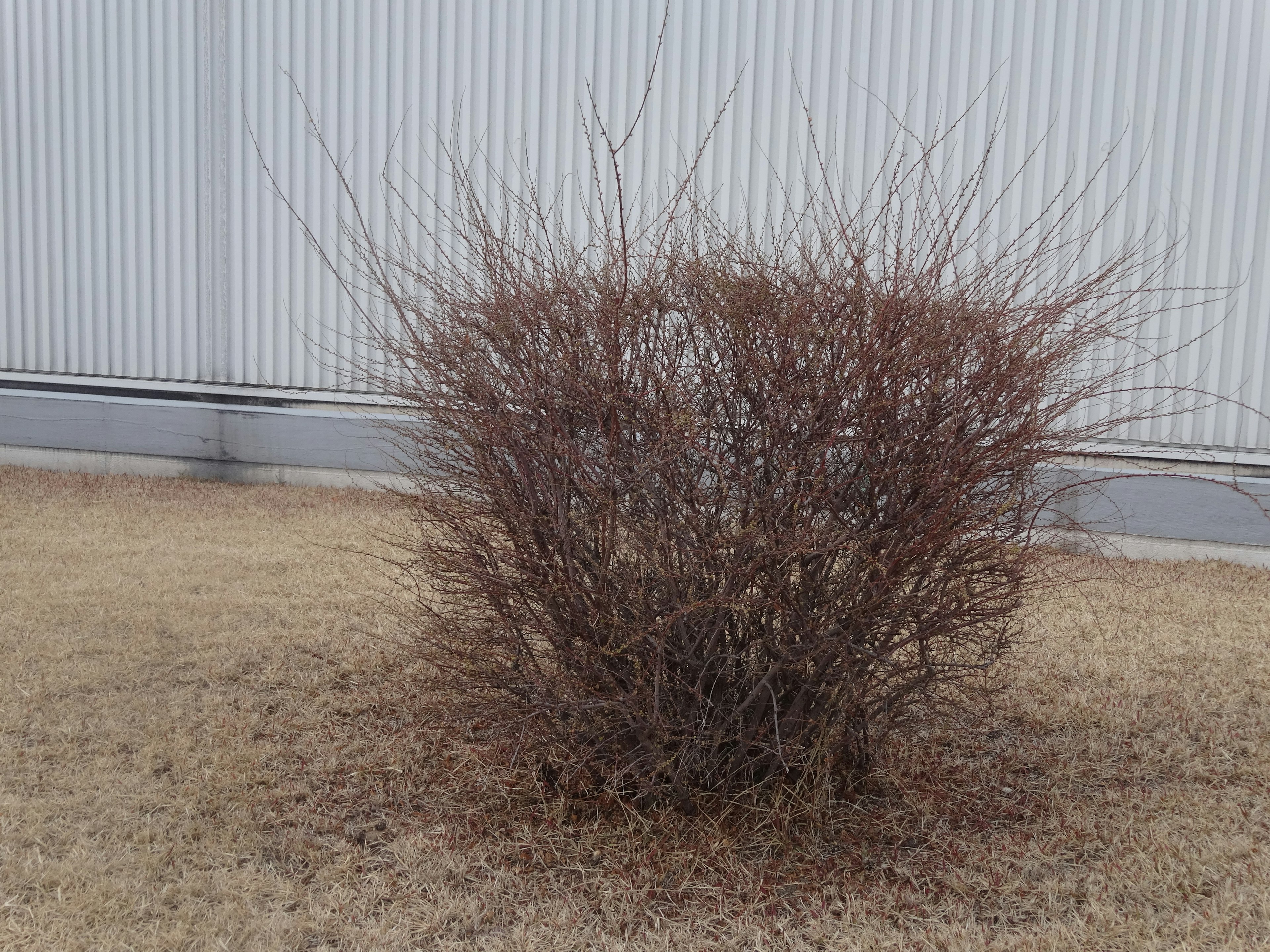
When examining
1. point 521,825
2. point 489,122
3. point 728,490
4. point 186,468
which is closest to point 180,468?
point 186,468

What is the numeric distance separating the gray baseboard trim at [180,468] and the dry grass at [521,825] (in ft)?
15.6

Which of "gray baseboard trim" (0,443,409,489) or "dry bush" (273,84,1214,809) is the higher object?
"dry bush" (273,84,1214,809)

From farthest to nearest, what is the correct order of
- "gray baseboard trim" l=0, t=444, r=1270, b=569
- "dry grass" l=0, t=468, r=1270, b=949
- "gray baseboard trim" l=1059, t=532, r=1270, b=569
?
"gray baseboard trim" l=0, t=444, r=1270, b=569, "gray baseboard trim" l=1059, t=532, r=1270, b=569, "dry grass" l=0, t=468, r=1270, b=949

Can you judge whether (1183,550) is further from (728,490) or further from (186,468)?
(186,468)

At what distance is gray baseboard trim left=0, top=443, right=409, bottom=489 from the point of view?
412 inches

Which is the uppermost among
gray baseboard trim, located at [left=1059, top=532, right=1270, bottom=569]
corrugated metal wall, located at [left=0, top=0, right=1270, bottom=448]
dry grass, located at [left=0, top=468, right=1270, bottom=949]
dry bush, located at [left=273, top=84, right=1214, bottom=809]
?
corrugated metal wall, located at [left=0, top=0, right=1270, bottom=448]

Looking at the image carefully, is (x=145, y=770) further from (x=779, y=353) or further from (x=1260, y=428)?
(x=1260, y=428)

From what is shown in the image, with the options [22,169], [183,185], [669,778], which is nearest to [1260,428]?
[669,778]

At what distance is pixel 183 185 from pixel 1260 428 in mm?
10071

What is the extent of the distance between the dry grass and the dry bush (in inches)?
13.0

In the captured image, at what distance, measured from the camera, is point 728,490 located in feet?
10.3

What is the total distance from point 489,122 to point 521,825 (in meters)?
7.68

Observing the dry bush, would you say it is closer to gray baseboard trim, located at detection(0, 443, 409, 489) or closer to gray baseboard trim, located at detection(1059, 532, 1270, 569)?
gray baseboard trim, located at detection(1059, 532, 1270, 569)

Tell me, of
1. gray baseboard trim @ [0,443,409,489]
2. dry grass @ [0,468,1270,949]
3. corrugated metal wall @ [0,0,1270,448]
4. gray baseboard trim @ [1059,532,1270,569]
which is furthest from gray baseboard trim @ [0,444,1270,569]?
gray baseboard trim @ [1059,532,1270,569]
